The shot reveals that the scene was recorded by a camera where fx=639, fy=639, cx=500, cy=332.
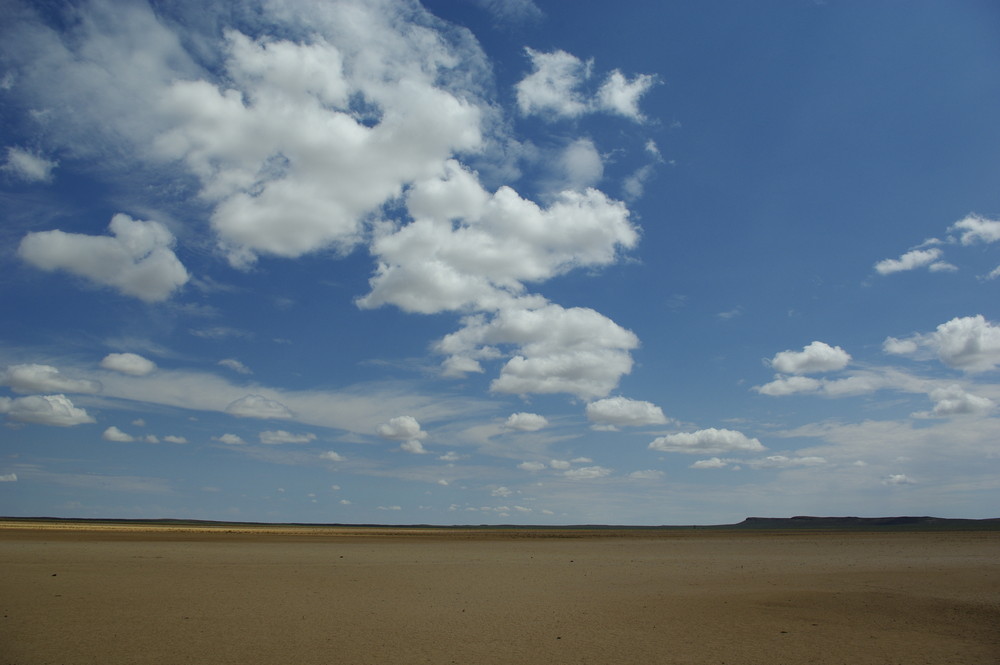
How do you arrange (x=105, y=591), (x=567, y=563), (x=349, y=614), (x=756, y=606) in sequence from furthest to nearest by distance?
(x=567, y=563)
(x=105, y=591)
(x=756, y=606)
(x=349, y=614)

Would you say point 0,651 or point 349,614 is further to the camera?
point 349,614

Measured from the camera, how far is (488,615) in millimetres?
15078

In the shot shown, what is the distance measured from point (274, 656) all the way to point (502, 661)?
384 cm

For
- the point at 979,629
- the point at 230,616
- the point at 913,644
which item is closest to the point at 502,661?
the point at 230,616

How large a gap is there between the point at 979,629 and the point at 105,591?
2164 cm

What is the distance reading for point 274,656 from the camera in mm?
10742

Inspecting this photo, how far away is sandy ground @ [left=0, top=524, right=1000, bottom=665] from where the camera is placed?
11.1m

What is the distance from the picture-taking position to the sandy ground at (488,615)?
11.1 m

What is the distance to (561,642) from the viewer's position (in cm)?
1214

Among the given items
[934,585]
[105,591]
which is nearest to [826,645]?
[934,585]

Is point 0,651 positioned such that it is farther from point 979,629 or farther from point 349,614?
point 979,629

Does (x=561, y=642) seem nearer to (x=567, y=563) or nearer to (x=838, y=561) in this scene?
(x=567, y=563)

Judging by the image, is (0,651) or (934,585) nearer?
(0,651)

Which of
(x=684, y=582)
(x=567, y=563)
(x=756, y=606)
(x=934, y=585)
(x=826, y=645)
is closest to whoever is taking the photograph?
(x=826, y=645)
